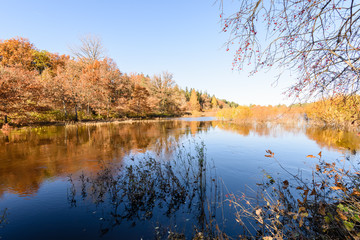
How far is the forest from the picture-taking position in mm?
19312

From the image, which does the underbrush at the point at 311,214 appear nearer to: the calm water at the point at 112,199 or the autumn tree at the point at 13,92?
the calm water at the point at 112,199

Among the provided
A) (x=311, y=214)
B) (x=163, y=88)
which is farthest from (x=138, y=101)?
(x=311, y=214)

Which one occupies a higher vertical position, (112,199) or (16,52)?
(16,52)

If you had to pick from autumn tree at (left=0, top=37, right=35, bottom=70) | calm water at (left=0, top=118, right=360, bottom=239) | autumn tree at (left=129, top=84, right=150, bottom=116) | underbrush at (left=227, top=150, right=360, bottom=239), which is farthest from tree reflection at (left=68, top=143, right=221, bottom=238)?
autumn tree at (left=0, top=37, right=35, bottom=70)

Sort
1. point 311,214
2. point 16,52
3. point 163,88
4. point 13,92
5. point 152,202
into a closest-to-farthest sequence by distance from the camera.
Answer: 1. point 311,214
2. point 152,202
3. point 13,92
4. point 16,52
5. point 163,88

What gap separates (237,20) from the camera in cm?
315

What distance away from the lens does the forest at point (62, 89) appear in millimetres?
19312

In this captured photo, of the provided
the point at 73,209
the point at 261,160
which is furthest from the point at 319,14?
the point at 261,160

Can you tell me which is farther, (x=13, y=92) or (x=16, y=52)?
(x=16, y=52)

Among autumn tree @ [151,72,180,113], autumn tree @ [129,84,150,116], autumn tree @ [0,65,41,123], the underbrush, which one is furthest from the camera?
autumn tree @ [151,72,180,113]

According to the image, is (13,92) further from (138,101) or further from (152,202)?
(138,101)

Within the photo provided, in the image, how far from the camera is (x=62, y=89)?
27703mm

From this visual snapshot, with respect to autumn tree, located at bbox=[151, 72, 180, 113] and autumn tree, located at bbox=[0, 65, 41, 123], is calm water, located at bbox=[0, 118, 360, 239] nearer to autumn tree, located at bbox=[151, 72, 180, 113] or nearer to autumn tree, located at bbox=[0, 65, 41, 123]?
autumn tree, located at bbox=[0, 65, 41, 123]

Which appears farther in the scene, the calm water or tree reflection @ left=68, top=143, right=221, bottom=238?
tree reflection @ left=68, top=143, right=221, bottom=238
